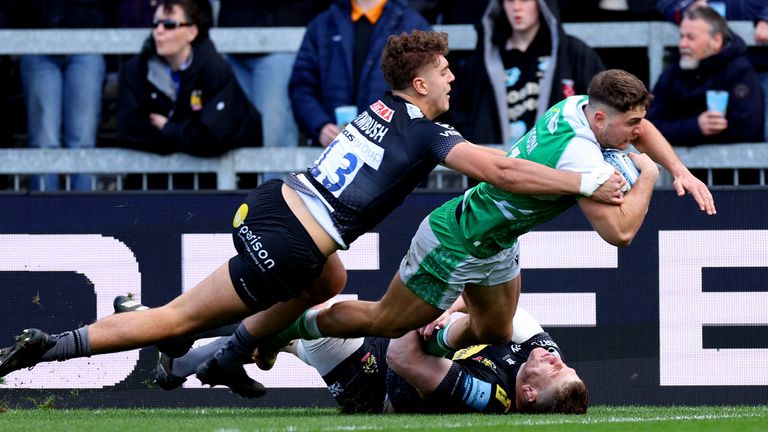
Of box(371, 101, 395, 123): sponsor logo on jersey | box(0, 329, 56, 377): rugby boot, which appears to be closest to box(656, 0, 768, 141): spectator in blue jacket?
box(371, 101, 395, 123): sponsor logo on jersey

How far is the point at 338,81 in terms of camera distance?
1002cm

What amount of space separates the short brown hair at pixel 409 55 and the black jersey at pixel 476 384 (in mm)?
1680

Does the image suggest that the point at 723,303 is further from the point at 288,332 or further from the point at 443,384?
the point at 288,332

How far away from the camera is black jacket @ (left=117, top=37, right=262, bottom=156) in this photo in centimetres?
964

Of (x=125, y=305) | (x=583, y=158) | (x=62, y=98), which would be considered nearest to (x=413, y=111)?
(x=583, y=158)

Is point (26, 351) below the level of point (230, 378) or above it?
above

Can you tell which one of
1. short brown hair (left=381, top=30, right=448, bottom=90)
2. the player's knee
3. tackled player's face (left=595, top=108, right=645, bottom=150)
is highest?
short brown hair (left=381, top=30, right=448, bottom=90)

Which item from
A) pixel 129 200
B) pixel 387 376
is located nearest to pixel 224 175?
pixel 129 200

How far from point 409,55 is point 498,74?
2527mm

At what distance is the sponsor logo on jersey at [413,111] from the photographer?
7480 mm

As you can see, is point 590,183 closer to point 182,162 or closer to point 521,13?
point 521,13

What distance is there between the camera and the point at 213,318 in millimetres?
7555

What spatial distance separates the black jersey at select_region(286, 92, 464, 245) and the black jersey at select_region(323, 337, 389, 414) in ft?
3.53

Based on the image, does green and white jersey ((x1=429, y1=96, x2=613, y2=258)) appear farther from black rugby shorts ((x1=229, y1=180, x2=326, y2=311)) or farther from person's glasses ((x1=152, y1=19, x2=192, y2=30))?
person's glasses ((x1=152, y1=19, x2=192, y2=30))
